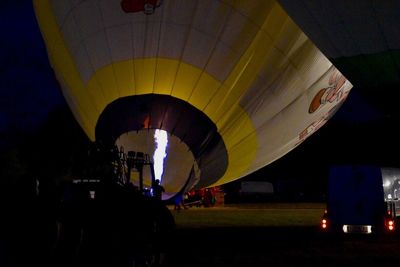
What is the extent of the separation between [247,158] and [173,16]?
3.66 meters

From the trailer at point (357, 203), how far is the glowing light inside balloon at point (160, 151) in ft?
16.9

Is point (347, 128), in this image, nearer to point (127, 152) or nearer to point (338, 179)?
point (338, 179)

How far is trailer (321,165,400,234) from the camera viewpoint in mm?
12805

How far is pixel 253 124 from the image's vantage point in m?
10.5

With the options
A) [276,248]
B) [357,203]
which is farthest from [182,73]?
[357,203]

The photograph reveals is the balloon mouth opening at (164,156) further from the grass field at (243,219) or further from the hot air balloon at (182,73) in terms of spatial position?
the grass field at (243,219)

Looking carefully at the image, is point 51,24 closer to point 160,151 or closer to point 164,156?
point 160,151

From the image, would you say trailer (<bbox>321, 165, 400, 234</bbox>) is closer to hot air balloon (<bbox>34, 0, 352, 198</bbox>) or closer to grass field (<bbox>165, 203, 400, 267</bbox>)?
grass field (<bbox>165, 203, 400, 267</bbox>)

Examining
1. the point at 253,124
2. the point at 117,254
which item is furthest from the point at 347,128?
the point at 117,254

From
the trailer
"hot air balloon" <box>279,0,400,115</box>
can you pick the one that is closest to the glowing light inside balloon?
"hot air balloon" <box>279,0,400,115</box>

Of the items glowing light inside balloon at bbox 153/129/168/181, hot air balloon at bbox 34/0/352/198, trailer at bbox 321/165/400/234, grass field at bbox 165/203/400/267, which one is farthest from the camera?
trailer at bbox 321/165/400/234

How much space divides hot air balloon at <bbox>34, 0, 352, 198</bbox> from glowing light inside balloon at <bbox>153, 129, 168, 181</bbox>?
2cm

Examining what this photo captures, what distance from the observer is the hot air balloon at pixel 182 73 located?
9.02 meters

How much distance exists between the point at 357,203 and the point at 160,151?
18.7 feet
